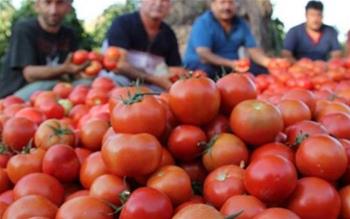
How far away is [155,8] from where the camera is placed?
4684 mm

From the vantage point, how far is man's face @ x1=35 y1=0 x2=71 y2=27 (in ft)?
14.9

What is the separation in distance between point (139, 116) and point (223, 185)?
0.35 metres

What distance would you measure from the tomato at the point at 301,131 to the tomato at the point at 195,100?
0.92 ft

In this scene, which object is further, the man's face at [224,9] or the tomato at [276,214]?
the man's face at [224,9]

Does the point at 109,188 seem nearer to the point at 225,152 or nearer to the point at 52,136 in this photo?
the point at 225,152

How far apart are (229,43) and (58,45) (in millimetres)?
1793

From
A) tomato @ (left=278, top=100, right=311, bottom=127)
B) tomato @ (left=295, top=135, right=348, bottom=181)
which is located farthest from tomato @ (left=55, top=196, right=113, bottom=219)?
tomato @ (left=278, top=100, right=311, bottom=127)

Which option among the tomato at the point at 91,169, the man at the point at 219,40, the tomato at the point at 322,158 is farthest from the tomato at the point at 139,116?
the man at the point at 219,40

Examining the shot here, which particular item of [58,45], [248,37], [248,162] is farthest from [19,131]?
[248,37]

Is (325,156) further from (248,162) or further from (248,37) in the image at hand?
(248,37)

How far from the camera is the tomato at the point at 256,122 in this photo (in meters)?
1.74

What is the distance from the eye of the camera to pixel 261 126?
1731 millimetres

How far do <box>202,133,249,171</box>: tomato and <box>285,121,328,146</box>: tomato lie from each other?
179mm

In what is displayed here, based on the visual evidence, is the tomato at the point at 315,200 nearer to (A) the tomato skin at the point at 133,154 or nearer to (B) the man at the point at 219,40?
(A) the tomato skin at the point at 133,154
